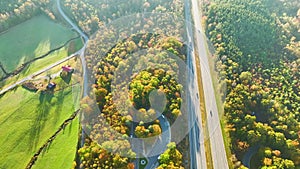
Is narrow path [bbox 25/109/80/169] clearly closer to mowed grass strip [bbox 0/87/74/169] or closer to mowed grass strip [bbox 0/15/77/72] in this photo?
mowed grass strip [bbox 0/87/74/169]

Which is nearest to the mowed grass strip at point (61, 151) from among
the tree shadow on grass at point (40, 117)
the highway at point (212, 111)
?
the tree shadow on grass at point (40, 117)

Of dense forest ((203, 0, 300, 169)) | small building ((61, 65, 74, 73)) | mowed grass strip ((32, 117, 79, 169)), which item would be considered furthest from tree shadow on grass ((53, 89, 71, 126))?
dense forest ((203, 0, 300, 169))

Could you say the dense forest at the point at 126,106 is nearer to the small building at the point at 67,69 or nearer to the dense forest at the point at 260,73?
the small building at the point at 67,69

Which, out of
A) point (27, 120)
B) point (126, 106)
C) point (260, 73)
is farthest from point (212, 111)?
point (27, 120)

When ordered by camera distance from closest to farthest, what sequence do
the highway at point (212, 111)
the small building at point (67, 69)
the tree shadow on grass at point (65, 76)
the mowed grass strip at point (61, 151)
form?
the mowed grass strip at point (61, 151)
the highway at point (212, 111)
the tree shadow on grass at point (65, 76)
the small building at point (67, 69)

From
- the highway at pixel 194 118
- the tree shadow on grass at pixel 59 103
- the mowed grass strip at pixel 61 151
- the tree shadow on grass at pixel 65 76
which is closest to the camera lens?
the mowed grass strip at pixel 61 151

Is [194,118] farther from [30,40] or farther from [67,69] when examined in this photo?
[30,40]

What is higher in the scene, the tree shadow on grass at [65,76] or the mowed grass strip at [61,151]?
the tree shadow on grass at [65,76]
